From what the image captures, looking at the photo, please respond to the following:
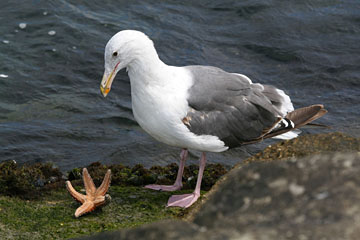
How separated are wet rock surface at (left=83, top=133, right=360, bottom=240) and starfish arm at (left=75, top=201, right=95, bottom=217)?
128 inches

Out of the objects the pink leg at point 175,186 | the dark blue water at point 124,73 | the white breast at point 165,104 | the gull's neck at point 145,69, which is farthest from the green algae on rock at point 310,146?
the dark blue water at point 124,73

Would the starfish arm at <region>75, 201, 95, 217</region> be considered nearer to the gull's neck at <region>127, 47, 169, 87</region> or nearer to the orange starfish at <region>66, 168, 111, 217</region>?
the orange starfish at <region>66, 168, 111, 217</region>

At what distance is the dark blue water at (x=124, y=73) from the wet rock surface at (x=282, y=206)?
20.4 ft

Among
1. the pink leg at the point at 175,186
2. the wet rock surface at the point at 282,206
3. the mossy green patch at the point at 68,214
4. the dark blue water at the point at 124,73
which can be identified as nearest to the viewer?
the wet rock surface at the point at 282,206

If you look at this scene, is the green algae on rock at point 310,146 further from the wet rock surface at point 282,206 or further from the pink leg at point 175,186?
the wet rock surface at point 282,206

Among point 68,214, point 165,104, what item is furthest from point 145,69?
point 68,214

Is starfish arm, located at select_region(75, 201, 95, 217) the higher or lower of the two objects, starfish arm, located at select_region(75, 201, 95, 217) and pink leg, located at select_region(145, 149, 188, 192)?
the higher

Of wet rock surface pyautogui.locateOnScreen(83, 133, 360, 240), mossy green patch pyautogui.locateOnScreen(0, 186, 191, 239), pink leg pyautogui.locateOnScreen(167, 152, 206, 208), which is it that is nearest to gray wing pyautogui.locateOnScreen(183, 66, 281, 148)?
pink leg pyautogui.locateOnScreen(167, 152, 206, 208)

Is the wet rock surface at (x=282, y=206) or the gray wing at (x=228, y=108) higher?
the wet rock surface at (x=282, y=206)

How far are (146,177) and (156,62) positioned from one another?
1732 mm

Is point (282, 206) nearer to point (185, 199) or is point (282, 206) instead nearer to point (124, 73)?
point (185, 199)

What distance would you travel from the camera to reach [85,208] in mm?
5879

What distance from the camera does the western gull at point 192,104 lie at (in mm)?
6449

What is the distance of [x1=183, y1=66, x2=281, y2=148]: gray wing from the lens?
22.1ft
